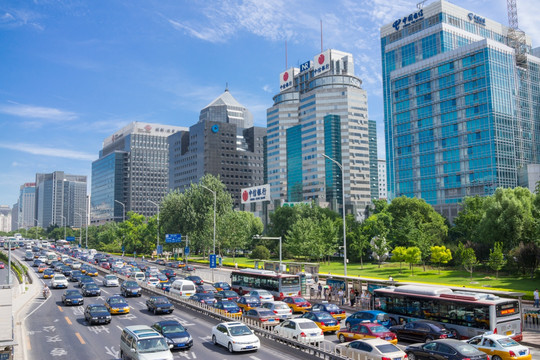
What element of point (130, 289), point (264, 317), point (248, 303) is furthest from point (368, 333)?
point (130, 289)

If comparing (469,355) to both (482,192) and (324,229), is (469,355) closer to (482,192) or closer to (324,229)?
(324,229)

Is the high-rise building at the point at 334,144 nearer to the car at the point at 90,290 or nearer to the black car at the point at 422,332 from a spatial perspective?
the car at the point at 90,290

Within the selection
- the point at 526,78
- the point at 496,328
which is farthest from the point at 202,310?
the point at 526,78

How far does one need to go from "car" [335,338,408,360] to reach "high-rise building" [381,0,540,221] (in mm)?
112871

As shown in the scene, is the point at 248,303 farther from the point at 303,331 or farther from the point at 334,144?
the point at 334,144

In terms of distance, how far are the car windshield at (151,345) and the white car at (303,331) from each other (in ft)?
26.8

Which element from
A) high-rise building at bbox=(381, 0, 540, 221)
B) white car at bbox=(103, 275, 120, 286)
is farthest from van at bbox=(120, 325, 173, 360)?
high-rise building at bbox=(381, 0, 540, 221)

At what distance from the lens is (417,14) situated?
158m

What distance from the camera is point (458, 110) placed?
129250 mm

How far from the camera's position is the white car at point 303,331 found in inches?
1035

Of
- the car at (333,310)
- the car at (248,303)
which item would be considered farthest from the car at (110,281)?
the car at (333,310)

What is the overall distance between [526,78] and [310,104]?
3275 inches

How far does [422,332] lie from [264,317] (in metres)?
10.8

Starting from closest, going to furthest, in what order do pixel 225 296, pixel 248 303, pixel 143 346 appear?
pixel 143 346 < pixel 248 303 < pixel 225 296
